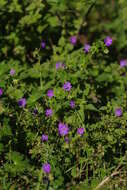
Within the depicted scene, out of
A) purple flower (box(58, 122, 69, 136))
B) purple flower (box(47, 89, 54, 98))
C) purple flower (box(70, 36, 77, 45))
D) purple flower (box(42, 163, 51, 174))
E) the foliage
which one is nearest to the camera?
purple flower (box(42, 163, 51, 174))

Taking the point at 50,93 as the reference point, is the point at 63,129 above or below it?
below

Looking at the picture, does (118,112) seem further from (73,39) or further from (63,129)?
(73,39)

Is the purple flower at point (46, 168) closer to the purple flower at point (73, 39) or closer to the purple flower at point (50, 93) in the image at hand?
the purple flower at point (50, 93)

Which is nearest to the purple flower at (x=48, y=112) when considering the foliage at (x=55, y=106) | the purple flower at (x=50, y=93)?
the foliage at (x=55, y=106)

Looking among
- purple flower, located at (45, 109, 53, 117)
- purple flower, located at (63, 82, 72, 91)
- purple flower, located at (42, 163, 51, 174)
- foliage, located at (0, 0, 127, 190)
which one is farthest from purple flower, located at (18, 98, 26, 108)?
purple flower, located at (42, 163, 51, 174)

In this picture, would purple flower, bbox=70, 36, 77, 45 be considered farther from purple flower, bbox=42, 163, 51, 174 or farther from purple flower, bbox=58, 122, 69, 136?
purple flower, bbox=42, 163, 51, 174

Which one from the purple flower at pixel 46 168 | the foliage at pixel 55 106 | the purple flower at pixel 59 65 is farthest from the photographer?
the purple flower at pixel 59 65

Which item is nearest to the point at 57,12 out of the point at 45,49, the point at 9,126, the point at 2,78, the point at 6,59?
the point at 45,49

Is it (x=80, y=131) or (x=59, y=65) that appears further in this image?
(x=59, y=65)

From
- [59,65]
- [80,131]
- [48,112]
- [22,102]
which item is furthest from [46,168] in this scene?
[59,65]
